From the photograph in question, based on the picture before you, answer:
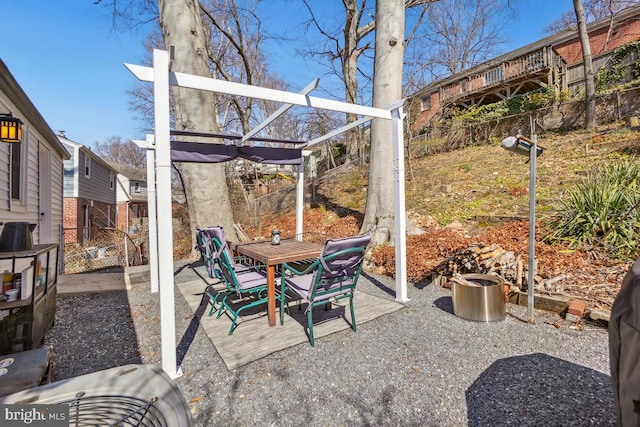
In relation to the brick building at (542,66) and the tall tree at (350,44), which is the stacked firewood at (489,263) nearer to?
the tall tree at (350,44)

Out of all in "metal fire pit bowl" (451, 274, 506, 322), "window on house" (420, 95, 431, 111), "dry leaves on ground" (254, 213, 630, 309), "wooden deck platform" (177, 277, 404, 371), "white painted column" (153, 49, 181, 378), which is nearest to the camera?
"white painted column" (153, 49, 181, 378)

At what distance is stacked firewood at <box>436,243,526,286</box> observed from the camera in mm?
3869

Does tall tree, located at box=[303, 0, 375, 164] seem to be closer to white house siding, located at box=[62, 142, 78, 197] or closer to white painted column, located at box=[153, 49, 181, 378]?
white painted column, located at box=[153, 49, 181, 378]

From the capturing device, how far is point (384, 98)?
19.2 feet

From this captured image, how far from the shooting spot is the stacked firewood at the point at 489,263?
12.7 feet

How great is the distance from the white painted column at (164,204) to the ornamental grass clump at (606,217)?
5.32 m

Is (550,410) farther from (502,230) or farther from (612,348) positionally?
(502,230)

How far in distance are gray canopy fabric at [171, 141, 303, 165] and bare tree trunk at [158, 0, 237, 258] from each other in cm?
174

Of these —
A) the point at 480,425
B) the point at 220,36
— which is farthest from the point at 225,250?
the point at 220,36

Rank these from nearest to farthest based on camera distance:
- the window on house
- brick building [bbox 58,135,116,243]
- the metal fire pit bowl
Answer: the metal fire pit bowl → brick building [bbox 58,135,116,243] → the window on house

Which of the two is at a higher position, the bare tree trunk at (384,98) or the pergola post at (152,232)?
the bare tree trunk at (384,98)

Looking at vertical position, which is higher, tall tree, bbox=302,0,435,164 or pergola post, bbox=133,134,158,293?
tall tree, bbox=302,0,435,164

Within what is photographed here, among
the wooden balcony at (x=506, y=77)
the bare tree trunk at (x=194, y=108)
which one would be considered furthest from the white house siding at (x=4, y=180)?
the wooden balcony at (x=506, y=77)

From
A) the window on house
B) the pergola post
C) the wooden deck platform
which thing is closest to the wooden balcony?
the window on house
